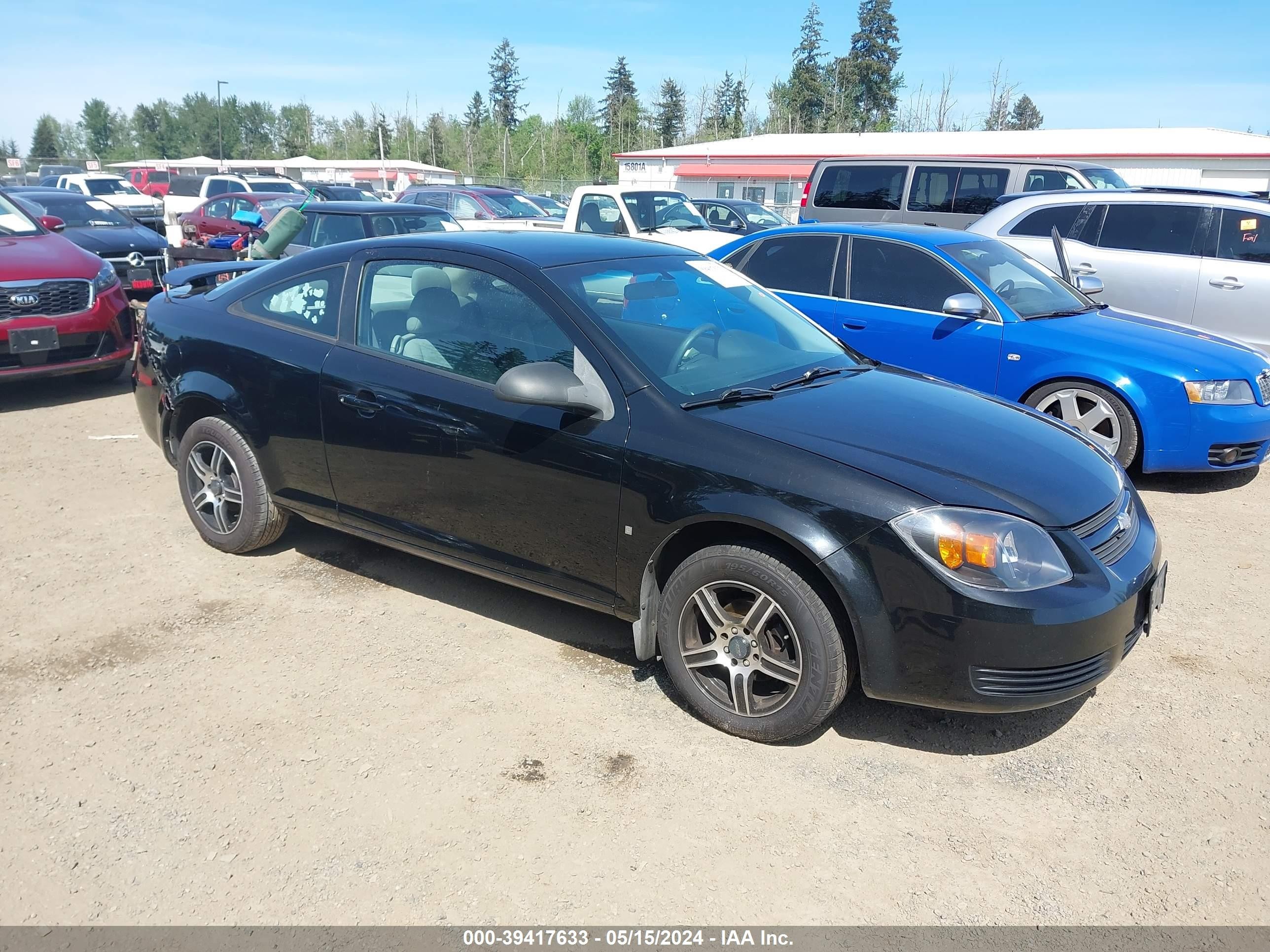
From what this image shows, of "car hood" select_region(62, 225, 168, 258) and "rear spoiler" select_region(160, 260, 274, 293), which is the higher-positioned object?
"rear spoiler" select_region(160, 260, 274, 293)

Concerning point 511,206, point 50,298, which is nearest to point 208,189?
point 511,206

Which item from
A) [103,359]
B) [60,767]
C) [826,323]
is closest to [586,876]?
[60,767]

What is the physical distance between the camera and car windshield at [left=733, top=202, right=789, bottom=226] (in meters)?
17.4

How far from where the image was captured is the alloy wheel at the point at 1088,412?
6117 millimetres

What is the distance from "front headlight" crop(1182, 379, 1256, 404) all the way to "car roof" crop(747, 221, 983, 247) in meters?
1.80

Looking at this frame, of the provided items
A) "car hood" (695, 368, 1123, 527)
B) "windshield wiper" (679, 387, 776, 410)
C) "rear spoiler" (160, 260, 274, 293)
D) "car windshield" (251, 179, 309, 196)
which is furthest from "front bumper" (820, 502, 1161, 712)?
"car windshield" (251, 179, 309, 196)

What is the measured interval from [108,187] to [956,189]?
23.5 m

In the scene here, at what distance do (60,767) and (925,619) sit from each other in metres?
2.87

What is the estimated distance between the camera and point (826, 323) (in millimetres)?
6949

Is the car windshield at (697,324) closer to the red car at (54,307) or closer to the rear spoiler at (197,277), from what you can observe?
the rear spoiler at (197,277)

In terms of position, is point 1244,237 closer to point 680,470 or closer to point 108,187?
point 680,470

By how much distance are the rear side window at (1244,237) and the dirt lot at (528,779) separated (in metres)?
4.51

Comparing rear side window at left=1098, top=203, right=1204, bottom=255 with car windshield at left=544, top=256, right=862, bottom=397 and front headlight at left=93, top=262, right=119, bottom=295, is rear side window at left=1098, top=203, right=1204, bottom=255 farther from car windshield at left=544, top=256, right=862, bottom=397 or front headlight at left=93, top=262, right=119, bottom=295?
front headlight at left=93, top=262, right=119, bottom=295

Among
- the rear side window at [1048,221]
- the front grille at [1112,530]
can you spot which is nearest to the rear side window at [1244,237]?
the rear side window at [1048,221]
